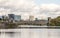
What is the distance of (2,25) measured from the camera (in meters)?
23.2

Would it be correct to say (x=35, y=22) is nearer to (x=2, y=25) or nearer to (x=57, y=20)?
(x=57, y=20)

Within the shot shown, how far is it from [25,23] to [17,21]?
0.77 metres

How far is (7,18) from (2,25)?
736mm

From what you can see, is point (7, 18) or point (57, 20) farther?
point (7, 18)

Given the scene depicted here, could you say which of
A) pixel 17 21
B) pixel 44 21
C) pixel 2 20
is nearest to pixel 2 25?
pixel 2 20

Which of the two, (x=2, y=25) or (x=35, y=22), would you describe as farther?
(x=2, y=25)

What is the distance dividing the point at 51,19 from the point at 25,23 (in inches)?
85.8

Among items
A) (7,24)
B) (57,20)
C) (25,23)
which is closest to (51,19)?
(57,20)

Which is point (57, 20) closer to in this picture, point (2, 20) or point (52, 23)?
point (52, 23)

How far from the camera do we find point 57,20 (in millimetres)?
21703

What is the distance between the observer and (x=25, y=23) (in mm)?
21375

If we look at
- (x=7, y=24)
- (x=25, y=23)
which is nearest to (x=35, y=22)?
(x=25, y=23)

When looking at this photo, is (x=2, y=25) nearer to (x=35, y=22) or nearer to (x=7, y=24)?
(x=7, y=24)

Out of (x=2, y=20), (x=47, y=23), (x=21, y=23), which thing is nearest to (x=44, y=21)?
(x=47, y=23)
